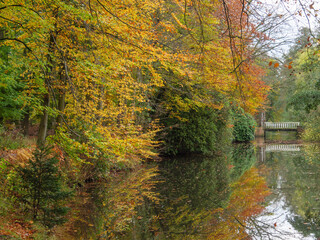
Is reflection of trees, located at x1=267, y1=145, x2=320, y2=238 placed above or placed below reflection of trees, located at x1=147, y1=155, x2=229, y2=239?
above

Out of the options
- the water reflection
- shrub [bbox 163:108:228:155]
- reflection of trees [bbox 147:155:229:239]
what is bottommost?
reflection of trees [bbox 147:155:229:239]

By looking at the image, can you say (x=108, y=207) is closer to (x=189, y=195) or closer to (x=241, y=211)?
(x=189, y=195)

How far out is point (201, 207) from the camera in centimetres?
838

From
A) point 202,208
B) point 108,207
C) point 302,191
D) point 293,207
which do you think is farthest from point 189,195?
point 302,191

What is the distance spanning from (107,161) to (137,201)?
2482 mm

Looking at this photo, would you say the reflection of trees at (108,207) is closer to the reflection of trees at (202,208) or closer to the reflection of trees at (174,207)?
the reflection of trees at (174,207)

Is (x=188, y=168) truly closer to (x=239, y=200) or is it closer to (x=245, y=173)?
(x=245, y=173)

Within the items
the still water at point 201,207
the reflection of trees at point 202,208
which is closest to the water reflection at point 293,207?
the still water at point 201,207

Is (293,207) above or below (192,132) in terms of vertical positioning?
below

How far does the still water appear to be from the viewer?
645cm

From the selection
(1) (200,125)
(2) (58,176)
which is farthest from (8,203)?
(1) (200,125)

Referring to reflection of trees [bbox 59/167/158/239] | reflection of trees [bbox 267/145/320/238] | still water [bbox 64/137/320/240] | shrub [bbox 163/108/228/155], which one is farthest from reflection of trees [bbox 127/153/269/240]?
shrub [bbox 163/108/228/155]

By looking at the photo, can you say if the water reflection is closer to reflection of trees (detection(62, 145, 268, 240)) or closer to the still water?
the still water

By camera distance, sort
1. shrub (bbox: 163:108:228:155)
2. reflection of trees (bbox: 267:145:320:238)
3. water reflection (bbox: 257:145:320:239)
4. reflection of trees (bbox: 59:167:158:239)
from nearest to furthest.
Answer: reflection of trees (bbox: 59:167:158:239) < water reflection (bbox: 257:145:320:239) < reflection of trees (bbox: 267:145:320:238) < shrub (bbox: 163:108:228:155)
